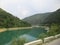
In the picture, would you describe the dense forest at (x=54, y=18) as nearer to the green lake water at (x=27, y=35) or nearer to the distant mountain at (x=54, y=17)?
the distant mountain at (x=54, y=17)

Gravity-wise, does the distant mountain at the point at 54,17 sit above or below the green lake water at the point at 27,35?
above

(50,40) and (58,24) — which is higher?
(58,24)

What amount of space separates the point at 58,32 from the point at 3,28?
8165 millimetres

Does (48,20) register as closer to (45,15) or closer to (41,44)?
(45,15)

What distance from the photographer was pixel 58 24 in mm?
5527

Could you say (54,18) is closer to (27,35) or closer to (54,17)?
(54,17)

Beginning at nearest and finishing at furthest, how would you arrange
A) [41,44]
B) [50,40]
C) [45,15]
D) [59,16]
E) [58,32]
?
[41,44], [50,40], [58,32], [59,16], [45,15]

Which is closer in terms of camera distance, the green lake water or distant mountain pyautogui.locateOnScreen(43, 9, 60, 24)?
distant mountain pyautogui.locateOnScreen(43, 9, 60, 24)

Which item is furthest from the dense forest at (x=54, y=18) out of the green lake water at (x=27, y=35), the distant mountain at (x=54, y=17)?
the green lake water at (x=27, y=35)

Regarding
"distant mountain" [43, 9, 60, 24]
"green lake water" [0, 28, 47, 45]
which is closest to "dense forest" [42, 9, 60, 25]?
"distant mountain" [43, 9, 60, 24]

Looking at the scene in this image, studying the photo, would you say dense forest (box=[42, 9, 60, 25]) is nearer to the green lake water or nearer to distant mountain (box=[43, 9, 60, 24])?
distant mountain (box=[43, 9, 60, 24])

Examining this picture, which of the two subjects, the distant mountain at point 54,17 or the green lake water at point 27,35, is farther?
→ the green lake water at point 27,35

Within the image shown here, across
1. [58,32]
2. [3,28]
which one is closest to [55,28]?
[58,32]

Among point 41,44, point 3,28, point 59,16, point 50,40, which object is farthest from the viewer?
point 3,28
